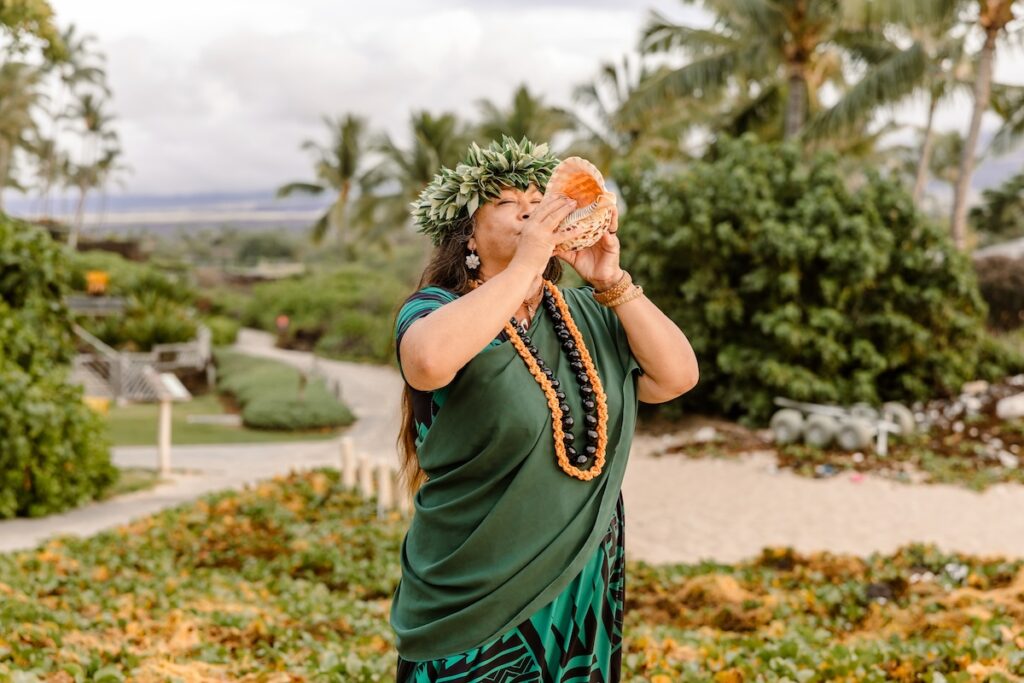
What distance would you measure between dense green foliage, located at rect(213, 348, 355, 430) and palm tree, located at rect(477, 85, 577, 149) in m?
7.93

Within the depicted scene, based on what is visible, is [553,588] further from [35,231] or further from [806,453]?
[806,453]

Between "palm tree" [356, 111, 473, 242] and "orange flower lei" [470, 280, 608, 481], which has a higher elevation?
"palm tree" [356, 111, 473, 242]

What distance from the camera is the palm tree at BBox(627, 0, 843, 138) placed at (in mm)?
17281

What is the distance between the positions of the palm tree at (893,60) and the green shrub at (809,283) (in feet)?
9.39

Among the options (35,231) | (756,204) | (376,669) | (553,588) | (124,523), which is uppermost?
(756,204)

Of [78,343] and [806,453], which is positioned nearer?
[806,453]

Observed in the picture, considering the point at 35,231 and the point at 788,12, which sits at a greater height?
the point at 788,12

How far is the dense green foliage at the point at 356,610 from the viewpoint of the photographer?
11.3 feet

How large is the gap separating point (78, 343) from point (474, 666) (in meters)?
24.8

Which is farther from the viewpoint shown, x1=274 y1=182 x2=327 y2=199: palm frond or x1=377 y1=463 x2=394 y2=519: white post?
x1=274 y1=182 x2=327 y2=199: palm frond

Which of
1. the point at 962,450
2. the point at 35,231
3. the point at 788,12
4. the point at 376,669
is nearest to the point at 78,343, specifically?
the point at 35,231

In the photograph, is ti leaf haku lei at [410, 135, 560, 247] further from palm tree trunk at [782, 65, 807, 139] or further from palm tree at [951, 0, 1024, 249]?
palm tree trunk at [782, 65, 807, 139]

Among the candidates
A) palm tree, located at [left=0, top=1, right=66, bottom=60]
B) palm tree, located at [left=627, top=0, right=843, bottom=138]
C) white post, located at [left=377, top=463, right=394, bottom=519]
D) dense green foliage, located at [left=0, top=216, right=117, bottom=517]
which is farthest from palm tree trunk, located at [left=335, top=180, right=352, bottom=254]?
palm tree, located at [left=0, top=1, right=66, bottom=60]

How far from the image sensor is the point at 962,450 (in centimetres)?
1220
